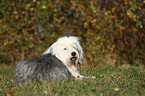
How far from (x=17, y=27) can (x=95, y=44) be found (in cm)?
304

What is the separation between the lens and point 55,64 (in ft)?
13.1

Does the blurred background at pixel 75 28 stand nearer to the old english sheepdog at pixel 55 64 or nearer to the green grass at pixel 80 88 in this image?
the old english sheepdog at pixel 55 64

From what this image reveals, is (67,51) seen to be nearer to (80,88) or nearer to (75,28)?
(80,88)

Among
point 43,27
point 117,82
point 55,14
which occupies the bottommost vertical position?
point 117,82

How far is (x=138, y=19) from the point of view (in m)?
7.14

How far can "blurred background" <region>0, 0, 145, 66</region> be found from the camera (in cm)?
729

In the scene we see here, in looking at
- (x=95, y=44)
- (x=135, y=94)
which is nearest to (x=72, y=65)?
(x=135, y=94)

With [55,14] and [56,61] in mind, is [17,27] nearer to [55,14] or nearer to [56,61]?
[55,14]

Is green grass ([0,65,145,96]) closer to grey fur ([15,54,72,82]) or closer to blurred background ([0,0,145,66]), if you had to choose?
grey fur ([15,54,72,82])

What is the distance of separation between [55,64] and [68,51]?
38 cm

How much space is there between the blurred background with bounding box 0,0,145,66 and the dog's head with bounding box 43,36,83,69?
299cm

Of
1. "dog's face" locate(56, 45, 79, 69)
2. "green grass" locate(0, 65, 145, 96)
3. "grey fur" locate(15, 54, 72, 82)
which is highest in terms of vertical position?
"dog's face" locate(56, 45, 79, 69)

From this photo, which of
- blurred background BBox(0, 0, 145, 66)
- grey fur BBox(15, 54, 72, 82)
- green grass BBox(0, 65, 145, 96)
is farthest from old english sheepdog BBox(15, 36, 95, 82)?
blurred background BBox(0, 0, 145, 66)

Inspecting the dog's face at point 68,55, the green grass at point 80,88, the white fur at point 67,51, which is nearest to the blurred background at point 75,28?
the white fur at point 67,51
